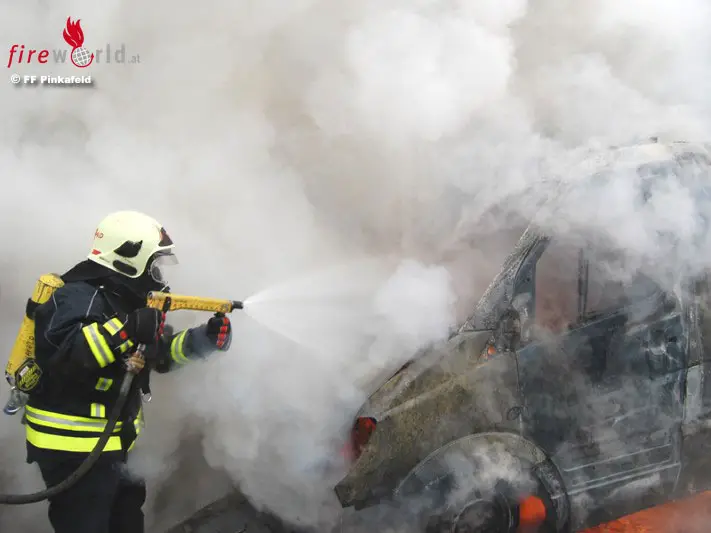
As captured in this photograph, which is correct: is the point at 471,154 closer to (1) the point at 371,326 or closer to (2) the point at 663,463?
(1) the point at 371,326

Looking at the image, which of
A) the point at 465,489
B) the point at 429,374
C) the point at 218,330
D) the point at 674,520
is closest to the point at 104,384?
the point at 218,330

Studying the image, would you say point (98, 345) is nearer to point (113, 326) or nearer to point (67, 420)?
point (113, 326)

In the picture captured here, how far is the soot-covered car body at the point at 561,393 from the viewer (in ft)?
10.7

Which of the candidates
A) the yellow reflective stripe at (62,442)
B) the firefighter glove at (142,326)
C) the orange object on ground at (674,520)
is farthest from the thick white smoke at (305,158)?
the orange object on ground at (674,520)

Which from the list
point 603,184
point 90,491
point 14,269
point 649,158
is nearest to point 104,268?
point 90,491

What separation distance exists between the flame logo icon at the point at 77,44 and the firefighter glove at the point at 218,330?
2.86m

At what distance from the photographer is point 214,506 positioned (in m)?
4.27

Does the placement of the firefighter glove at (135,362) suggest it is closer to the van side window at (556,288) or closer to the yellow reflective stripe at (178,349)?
the yellow reflective stripe at (178,349)

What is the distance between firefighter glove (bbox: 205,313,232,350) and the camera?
3406 mm

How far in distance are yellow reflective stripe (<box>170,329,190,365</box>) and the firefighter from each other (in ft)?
0.69

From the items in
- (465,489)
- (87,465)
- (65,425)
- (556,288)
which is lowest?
(465,489)

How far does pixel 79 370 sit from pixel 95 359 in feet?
0.39

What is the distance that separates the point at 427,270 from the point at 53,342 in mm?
2213

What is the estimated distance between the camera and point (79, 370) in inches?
114
